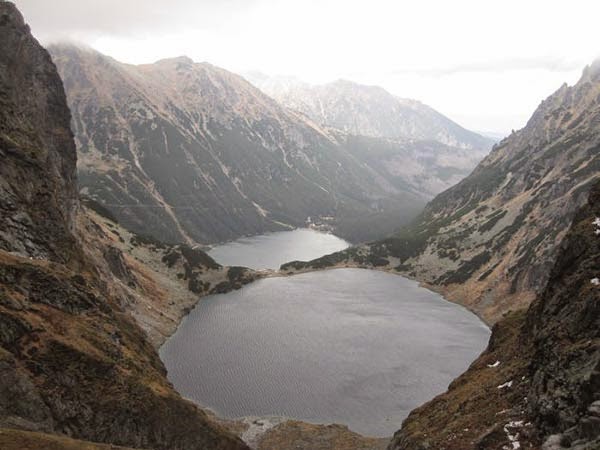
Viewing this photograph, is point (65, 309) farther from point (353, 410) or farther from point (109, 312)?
point (353, 410)

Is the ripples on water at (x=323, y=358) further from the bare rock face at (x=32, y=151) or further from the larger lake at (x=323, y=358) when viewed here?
the bare rock face at (x=32, y=151)

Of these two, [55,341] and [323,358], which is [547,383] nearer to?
[55,341]

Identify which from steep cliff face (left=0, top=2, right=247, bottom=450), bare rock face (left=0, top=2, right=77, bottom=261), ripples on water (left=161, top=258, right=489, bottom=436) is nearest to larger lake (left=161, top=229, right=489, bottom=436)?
ripples on water (left=161, top=258, right=489, bottom=436)

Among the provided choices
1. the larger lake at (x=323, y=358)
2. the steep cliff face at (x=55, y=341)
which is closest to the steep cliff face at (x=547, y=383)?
the steep cliff face at (x=55, y=341)

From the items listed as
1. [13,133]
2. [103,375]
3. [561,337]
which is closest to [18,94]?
[13,133]

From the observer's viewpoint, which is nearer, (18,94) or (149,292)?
(18,94)

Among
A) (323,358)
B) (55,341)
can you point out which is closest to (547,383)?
(55,341)

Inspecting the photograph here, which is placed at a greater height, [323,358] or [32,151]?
[32,151]
